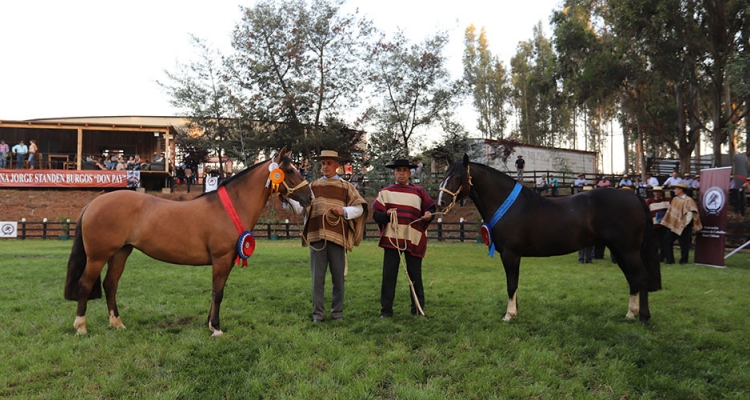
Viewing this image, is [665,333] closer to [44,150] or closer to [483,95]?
[44,150]

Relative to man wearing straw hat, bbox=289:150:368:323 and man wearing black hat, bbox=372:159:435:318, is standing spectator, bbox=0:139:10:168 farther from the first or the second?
man wearing black hat, bbox=372:159:435:318

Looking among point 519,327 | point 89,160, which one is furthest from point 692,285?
point 89,160

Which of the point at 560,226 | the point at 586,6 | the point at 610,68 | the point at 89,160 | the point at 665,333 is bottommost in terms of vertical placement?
Answer: the point at 665,333

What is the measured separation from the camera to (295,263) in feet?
37.4

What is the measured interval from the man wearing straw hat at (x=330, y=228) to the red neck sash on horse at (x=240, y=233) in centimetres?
71

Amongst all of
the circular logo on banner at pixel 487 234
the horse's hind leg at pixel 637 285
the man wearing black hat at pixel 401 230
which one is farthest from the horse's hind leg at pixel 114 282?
the horse's hind leg at pixel 637 285

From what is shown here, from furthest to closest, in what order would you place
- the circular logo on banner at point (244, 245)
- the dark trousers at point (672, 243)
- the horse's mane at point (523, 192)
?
the dark trousers at point (672, 243) → the horse's mane at point (523, 192) → the circular logo on banner at point (244, 245)

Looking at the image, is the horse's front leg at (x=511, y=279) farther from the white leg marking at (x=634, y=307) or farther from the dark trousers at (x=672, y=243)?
the dark trousers at (x=672, y=243)

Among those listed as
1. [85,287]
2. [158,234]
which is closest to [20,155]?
[85,287]

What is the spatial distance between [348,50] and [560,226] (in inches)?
907

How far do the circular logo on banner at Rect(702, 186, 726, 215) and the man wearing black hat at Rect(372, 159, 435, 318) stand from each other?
9429mm

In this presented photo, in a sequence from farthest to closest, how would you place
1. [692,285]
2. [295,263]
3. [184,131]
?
[184,131] < [295,263] < [692,285]

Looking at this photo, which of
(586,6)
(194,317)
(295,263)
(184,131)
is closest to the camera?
(194,317)

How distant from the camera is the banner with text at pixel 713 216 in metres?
11.0
